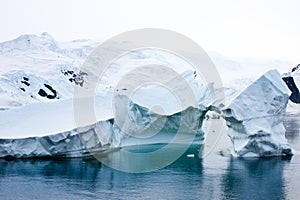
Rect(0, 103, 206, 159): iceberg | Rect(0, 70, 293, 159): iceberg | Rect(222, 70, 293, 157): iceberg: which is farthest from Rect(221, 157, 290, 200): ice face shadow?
Rect(0, 103, 206, 159): iceberg

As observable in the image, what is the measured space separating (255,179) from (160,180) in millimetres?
3148

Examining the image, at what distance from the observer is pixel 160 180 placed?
555 inches

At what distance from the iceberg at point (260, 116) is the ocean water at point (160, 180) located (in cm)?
77

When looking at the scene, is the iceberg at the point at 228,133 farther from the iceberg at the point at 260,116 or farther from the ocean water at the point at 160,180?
the ocean water at the point at 160,180

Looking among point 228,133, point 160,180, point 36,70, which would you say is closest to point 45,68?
point 36,70

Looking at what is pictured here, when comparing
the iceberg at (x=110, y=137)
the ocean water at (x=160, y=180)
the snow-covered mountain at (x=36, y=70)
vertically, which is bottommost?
the ocean water at (x=160, y=180)

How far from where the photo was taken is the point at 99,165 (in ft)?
53.8

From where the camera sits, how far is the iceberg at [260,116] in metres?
18.0

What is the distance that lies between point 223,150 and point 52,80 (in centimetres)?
2845

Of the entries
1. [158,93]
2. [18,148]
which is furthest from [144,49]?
[18,148]

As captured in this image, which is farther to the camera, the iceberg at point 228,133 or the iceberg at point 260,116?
the iceberg at point 260,116

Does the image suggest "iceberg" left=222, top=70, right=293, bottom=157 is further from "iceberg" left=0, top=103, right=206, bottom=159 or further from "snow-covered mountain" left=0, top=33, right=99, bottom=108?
"snow-covered mountain" left=0, top=33, right=99, bottom=108

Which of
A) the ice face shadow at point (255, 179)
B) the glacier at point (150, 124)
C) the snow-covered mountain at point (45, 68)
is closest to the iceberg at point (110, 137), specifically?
the glacier at point (150, 124)

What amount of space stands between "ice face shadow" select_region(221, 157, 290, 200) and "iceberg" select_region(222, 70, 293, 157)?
713mm
